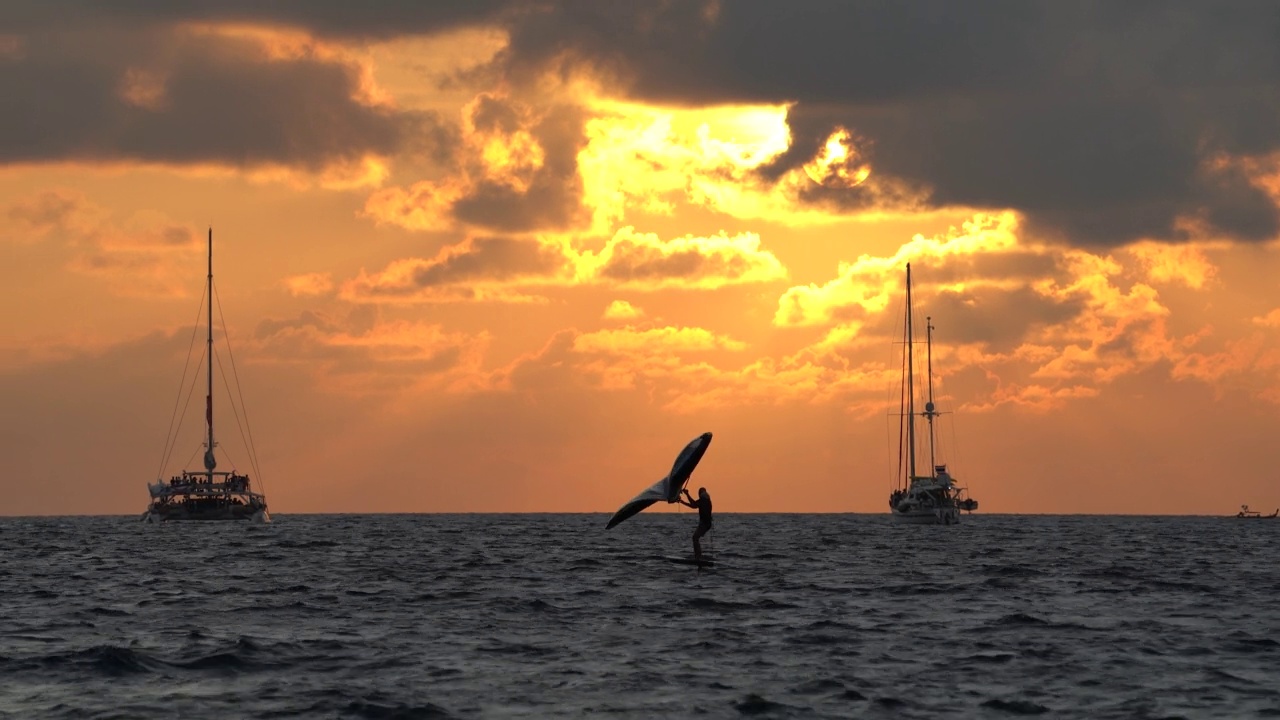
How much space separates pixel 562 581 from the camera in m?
54.9

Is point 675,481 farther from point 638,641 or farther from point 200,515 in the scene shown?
point 200,515

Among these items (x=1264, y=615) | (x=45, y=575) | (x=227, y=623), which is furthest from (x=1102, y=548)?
(x=227, y=623)

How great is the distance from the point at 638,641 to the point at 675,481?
15.7 m

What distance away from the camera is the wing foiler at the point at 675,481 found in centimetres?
5175

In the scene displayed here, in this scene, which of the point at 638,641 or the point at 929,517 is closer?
the point at 638,641

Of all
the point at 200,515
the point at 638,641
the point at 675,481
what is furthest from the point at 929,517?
the point at 638,641

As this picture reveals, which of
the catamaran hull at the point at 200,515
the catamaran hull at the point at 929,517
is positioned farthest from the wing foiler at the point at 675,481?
the catamaran hull at the point at 200,515

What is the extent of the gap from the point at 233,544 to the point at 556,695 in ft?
226

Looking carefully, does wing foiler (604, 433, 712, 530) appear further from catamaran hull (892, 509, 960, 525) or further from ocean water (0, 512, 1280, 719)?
catamaran hull (892, 509, 960, 525)

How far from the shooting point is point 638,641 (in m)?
36.4

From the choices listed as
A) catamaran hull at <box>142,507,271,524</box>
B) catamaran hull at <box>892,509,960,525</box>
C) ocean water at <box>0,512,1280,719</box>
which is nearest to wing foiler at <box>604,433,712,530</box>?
ocean water at <box>0,512,1280,719</box>

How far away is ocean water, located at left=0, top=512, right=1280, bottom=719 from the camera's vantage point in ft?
93.5

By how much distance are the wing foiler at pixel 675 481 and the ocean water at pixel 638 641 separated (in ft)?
8.61

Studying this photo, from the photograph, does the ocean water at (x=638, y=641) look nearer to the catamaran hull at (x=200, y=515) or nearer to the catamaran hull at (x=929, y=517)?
the catamaran hull at (x=929, y=517)
